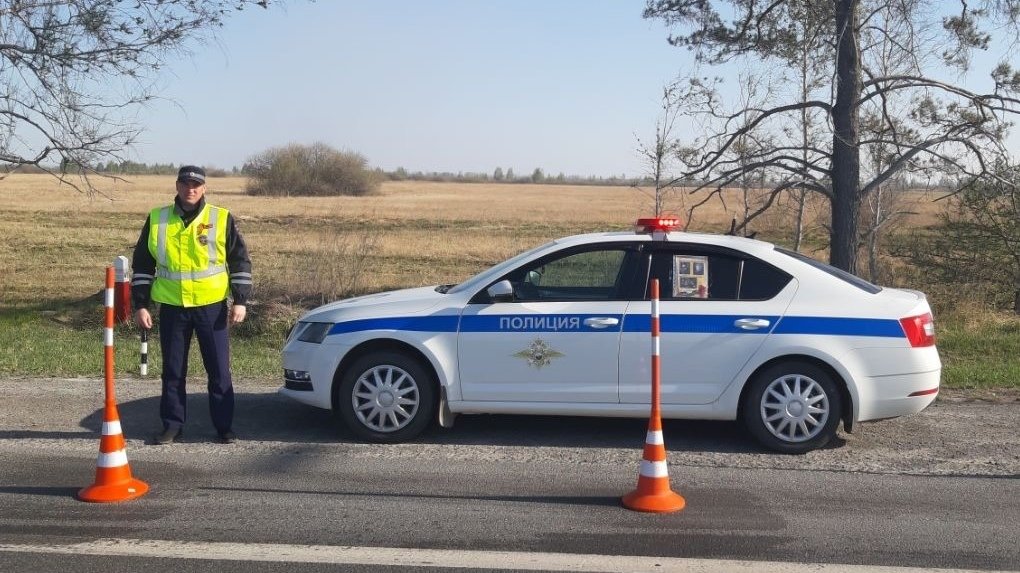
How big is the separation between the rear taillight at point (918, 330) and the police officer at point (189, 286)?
449cm

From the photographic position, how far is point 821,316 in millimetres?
6543

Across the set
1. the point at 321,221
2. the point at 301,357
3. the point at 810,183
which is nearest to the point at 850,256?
the point at 810,183

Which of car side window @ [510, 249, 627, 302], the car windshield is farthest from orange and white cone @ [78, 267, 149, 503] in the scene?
car side window @ [510, 249, 627, 302]

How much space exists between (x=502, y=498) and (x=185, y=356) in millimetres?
2689

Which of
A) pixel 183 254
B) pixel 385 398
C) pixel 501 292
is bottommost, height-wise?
pixel 385 398

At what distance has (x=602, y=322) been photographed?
6.58m

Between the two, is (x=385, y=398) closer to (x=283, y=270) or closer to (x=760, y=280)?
(x=760, y=280)

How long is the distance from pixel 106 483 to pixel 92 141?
366 inches

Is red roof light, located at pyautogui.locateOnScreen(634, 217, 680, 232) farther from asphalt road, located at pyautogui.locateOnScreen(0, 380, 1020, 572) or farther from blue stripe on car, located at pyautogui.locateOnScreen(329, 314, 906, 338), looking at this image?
asphalt road, located at pyautogui.locateOnScreen(0, 380, 1020, 572)

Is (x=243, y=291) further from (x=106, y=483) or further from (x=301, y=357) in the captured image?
(x=106, y=483)

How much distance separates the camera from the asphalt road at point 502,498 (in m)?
4.69

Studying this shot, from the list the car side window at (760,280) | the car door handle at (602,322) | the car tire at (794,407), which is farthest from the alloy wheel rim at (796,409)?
the car door handle at (602,322)

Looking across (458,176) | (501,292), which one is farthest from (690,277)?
(458,176)

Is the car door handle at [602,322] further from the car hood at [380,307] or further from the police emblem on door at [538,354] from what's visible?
the car hood at [380,307]
